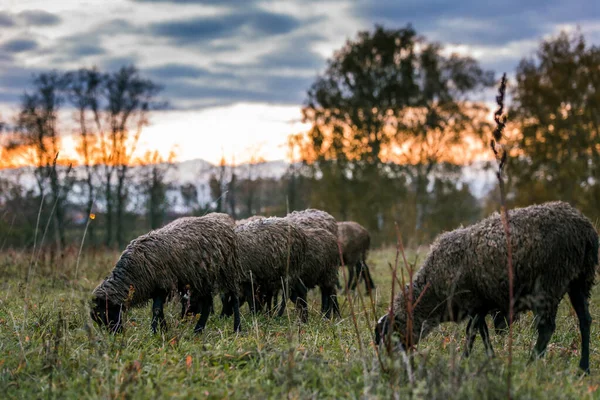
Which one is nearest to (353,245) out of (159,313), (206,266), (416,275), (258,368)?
(206,266)

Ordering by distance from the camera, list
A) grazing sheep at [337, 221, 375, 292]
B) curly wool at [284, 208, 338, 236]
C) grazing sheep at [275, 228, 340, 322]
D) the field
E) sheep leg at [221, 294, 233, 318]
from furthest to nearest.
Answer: grazing sheep at [337, 221, 375, 292]
curly wool at [284, 208, 338, 236]
grazing sheep at [275, 228, 340, 322]
sheep leg at [221, 294, 233, 318]
the field

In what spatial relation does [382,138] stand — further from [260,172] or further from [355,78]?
[260,172]

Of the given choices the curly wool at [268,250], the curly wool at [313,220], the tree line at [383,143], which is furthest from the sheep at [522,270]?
the tree line at [383,143]

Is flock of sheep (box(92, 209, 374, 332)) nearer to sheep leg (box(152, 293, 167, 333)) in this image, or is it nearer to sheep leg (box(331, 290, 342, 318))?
sheep leg (box(152, 293, 167, 333))

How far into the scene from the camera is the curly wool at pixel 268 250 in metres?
7.66

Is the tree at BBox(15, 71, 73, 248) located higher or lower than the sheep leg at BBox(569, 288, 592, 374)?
higher

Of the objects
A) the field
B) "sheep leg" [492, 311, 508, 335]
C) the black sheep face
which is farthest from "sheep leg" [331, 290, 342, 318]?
the black sheep face

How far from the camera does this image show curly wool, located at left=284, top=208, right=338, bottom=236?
360 inches

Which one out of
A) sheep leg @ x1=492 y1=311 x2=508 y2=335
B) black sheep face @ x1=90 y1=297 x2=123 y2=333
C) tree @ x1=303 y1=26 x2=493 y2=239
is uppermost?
tree @ x1=303 y1=26 x2=493 y2=239

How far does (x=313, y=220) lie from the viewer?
30.7 ft

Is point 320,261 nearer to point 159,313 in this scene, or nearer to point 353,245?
point 159,313

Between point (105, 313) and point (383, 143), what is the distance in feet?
100

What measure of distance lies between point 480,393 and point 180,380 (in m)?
2.31

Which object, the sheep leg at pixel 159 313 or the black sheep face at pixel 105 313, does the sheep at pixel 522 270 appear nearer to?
the sheep leg at pixel 159 313
